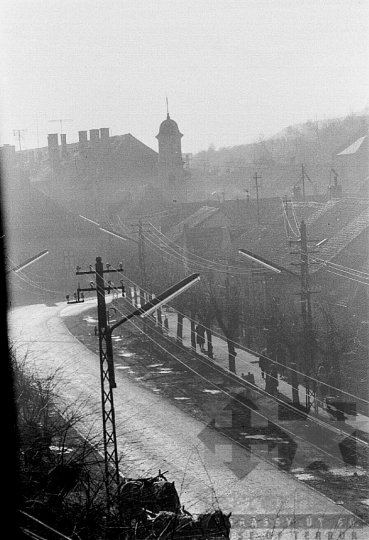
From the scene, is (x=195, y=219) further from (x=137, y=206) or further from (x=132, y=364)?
(x=132, y=364)

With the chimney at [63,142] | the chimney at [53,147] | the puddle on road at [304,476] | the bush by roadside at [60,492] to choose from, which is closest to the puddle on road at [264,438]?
the puddle on road at [304,476]

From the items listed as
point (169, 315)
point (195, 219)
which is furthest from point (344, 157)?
point (169, 315)

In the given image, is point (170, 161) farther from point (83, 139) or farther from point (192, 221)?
point (192, 221)

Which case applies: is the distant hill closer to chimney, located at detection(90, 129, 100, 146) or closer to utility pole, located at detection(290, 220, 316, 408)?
chimney, located at detection(90, 129, 100, 146)

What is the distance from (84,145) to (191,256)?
1507 inches

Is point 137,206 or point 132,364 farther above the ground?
point 137,206

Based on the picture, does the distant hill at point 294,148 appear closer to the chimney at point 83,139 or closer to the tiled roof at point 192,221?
the chimney at point 83,139

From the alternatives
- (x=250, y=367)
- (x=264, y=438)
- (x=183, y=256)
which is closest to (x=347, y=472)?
(x=264, y=438)

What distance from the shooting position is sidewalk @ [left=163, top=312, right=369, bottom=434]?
2156cm

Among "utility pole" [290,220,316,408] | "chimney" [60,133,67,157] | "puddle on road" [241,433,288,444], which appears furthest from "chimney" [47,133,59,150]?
"puddle on road" [241,433,288,444]

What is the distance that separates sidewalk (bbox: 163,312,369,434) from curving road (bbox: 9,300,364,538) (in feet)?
10.8

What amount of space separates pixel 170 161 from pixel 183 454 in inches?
2278

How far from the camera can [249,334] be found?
3173 centimetres

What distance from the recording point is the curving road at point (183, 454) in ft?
53.1
